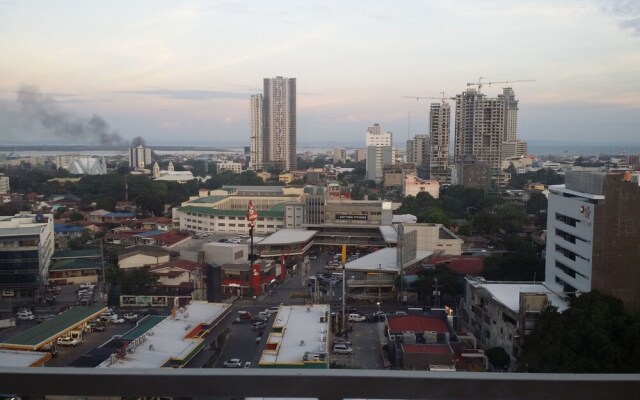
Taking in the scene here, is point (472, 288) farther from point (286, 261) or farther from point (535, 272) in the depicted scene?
point (286, 261)

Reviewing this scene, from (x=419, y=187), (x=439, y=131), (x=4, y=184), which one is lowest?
(x=419, y=187)

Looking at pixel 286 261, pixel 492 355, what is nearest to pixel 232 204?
pixel 286 261

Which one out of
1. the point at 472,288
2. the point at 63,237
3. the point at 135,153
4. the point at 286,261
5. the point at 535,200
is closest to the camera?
the point at 472,288

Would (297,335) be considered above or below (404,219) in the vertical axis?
below

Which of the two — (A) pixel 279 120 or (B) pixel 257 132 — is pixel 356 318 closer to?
(A) pixel 279 120

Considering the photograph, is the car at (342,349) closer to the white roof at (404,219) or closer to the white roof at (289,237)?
the white roof at (289,237)

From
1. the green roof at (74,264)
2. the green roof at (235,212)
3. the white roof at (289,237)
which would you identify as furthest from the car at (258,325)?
the green roof at (235,212)

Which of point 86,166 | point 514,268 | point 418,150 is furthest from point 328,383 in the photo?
point 418,150
